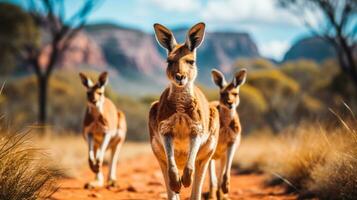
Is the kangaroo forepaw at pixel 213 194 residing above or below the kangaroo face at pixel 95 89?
below

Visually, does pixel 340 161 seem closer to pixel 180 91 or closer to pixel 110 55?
pixel 180 91

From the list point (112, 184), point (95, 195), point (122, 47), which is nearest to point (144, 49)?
point (122, 47)

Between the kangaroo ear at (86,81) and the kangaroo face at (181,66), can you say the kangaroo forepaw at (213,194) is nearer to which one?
the kangaroo face at (181,66)

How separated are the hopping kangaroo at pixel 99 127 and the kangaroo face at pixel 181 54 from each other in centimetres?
366

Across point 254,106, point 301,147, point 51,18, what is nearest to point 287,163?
point 301,147

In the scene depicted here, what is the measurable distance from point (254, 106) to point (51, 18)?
1759 cm

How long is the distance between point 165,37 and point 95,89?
13.5 ft

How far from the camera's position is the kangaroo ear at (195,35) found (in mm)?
6266

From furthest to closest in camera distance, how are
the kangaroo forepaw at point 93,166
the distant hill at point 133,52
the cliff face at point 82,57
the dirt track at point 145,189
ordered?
the distant hill at point 133,52 → the cliff face at point 82,57 → the kangaroo forepaw at point 93,166 → the dirt track at point 145,189

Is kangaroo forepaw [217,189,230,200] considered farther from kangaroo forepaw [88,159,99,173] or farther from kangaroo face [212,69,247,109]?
kangaroo forepaw [88,159,99,173]

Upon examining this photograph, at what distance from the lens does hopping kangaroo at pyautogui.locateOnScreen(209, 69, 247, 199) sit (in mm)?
7709

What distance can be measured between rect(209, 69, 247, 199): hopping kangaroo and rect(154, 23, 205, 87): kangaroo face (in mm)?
1892

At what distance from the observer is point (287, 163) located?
10031 millimetres

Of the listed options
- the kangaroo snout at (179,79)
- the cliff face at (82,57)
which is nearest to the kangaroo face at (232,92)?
the kangaroo snout at (179,79)
